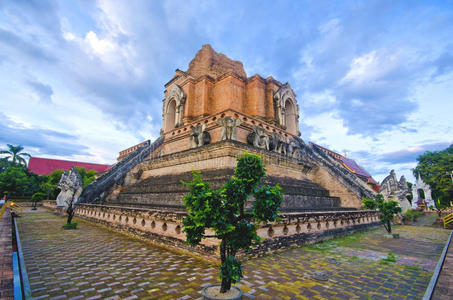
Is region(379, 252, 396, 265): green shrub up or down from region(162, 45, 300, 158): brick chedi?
down

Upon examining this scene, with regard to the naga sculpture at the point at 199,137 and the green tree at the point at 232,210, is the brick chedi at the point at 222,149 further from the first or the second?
the green tree at the point at 232,210

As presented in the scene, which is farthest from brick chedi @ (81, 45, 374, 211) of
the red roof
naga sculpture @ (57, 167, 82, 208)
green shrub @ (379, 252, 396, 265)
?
the red roof

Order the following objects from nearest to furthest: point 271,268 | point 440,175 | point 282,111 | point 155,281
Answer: point 155,281, point 271,268, point 282,111, point 440,175

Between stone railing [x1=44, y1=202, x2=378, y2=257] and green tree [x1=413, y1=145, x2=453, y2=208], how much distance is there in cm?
2851

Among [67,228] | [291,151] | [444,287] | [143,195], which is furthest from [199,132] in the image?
[444,287]

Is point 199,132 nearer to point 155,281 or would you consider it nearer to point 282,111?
point 282,111

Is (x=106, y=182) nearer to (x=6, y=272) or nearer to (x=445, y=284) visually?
(x=6, y=272)

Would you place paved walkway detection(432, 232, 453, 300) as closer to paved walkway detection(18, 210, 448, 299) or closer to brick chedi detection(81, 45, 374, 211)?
paved walkway detection(18, 210, 448, 299)

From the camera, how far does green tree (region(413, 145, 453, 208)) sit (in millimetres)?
29509

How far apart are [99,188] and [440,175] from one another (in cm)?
4008

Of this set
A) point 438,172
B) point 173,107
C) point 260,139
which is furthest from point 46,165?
point 438,172

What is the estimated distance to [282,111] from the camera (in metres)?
17.9

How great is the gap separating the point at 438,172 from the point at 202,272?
3929cm

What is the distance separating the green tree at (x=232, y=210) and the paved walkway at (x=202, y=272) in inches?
36.7
